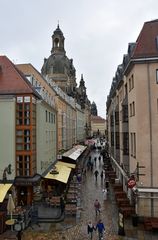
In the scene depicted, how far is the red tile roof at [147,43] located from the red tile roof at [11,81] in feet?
33.3

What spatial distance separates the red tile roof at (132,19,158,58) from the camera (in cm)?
2694

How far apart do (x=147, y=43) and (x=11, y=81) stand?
12967mm

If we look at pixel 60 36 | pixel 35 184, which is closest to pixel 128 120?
pixel 35 184

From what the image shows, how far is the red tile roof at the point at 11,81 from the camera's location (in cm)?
3109

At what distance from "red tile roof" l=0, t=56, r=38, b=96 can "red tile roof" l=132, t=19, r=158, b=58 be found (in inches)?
399

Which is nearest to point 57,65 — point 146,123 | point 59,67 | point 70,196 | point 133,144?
point 59,67

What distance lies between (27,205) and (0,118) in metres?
8.25

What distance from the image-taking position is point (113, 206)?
32.8m

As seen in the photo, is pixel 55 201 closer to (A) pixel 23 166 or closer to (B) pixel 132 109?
(A) pixel 23 166

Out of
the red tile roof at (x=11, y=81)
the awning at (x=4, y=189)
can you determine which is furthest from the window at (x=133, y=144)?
the awning at (x=4, y=189)

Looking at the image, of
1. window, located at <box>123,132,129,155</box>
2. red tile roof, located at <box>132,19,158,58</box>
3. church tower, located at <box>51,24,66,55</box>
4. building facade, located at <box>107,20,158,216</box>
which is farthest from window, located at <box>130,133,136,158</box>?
church tower, located at <box>51,24,66,55</box>

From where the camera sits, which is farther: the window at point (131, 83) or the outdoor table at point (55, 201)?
the outdoor table at point (55, 201)

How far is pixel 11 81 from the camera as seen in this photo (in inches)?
1264

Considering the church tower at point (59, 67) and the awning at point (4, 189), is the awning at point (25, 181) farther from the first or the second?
the church tower at point (59, 67)
